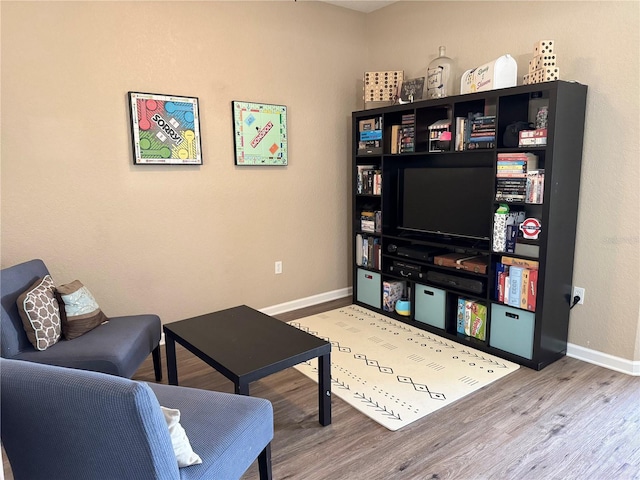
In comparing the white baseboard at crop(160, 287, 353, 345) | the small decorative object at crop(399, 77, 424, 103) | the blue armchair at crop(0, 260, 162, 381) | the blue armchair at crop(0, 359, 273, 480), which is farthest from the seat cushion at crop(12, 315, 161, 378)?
the small decorative object at crop(399, 77, 424, 103)

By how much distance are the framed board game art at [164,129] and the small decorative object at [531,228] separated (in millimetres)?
2313

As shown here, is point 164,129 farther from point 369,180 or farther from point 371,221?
point 371,221

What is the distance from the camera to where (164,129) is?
3141mm

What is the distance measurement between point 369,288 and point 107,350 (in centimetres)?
231

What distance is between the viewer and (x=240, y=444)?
1.49 meters

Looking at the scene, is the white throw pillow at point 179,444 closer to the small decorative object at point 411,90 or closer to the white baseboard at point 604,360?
the white baseboard at point 604,360

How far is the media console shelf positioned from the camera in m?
2.71

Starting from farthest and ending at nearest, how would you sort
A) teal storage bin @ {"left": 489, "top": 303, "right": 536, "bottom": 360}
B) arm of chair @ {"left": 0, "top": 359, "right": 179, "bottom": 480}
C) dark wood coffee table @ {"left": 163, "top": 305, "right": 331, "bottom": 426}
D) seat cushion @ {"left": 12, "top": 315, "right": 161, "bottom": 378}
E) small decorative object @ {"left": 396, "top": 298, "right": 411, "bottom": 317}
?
1. small decorative object @ {"left": 396, "top": 298, "right": 411, "bottom": 317}
2. teal storage bin @ {"left": 489, "top": 303, "right": 536, "bottom": 360}
3. seat cushion @ {"left": 12, "top": 315, "right": 161, "bottom": 378}
4. dark wood coffee table @ {"left": 163, "top": 305, "right": 331, "bottom": 426}
5. arm of chair @ {"left": 0, "top": 359, "right": 179, "bottom": 480}

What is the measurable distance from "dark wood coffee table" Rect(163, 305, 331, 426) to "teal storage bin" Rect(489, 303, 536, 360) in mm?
1384

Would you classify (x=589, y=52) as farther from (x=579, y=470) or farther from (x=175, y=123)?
(x=175, y=123)

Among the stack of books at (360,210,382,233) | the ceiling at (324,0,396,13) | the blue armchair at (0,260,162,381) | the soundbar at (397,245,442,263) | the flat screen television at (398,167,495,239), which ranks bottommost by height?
the blue armchair at (0,260,162,381)

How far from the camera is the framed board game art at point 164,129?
3.04m

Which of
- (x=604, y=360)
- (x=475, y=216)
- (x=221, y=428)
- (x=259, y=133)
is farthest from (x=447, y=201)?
(x=221, y=428)

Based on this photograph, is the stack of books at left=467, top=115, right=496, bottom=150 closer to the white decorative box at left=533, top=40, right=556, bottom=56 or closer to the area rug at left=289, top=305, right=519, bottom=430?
the white decorative box at left=533, top=40, right=556, bottom=56
